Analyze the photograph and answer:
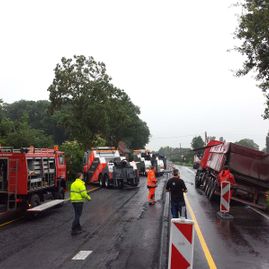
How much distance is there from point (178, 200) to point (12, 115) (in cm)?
10922

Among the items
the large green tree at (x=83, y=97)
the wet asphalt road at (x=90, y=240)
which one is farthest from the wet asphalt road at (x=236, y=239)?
Result: the large green tree at (x=83, y=97)

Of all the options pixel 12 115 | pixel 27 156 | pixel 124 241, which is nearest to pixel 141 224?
pixel 124 241

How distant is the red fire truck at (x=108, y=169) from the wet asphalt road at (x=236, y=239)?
11.7 metres

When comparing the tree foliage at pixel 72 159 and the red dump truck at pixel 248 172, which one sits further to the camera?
the tree foliage at pixel 72 159

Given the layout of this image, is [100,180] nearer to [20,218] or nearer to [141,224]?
[20,218]

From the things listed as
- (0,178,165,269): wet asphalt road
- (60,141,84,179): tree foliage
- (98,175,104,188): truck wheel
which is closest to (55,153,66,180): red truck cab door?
(0,178,165,269): wet asphalt road

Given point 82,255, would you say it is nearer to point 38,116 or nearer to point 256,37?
point 256,37

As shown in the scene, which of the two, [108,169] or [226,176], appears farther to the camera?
[108,169]

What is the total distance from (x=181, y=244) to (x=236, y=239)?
5643mm

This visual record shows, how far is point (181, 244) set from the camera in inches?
267

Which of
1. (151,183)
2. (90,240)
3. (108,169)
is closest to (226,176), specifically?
(151,183)

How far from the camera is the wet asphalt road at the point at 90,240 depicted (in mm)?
9492

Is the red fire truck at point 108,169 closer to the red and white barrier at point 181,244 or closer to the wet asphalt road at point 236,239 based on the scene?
the wet asphalt road at point 236,239

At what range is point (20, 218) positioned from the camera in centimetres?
1641
